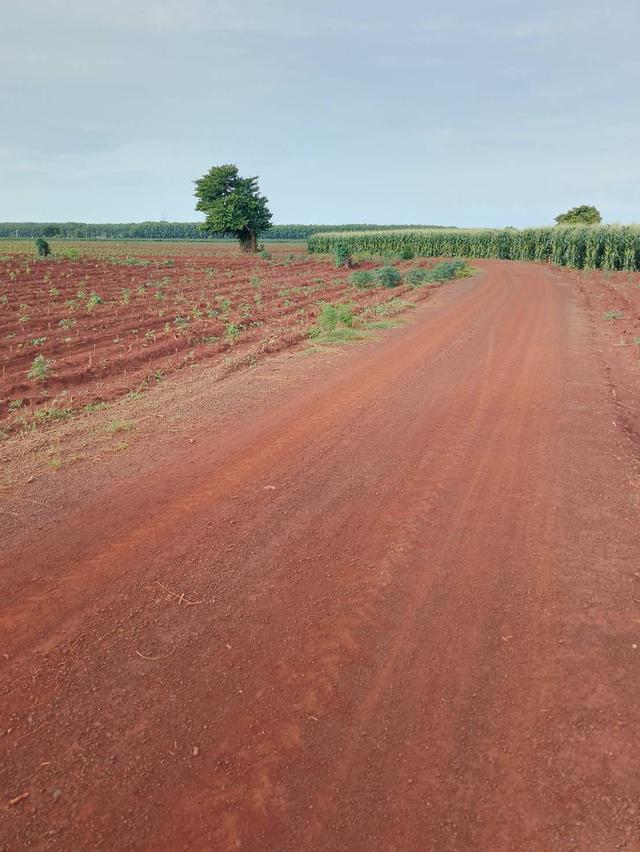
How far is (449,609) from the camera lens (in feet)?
13.7

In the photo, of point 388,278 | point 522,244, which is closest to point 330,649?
point 388,278

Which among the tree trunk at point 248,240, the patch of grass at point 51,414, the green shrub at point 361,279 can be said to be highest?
the tree trunk at point 248,240

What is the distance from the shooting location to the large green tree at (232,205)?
55406 millimetres

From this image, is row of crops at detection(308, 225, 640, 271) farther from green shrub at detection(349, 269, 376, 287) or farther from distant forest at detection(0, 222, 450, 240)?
distant forest at detection(0, 222, 450, 240)

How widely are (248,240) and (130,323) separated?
4441 cm

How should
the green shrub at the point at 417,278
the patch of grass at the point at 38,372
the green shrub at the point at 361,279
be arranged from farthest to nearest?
the green shrub at the point at 417,278 → the green shrub at the point at 361,279 → the patch of grass at the point at 38,372

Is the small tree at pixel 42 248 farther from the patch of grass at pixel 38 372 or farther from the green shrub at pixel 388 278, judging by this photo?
the patch of grass at pixel 38 372

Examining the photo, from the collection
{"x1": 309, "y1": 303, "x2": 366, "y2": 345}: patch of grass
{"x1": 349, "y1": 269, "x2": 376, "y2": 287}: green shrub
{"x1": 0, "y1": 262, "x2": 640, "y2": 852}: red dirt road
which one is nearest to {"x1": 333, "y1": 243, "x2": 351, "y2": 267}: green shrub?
{"x1": 349, "y1": 269, "x2": 376, "y2": 287}: green shrub

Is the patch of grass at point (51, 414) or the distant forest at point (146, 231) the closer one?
the patch of grass at point (51, 414)

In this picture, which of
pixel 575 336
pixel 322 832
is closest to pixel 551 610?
pixel 322 832

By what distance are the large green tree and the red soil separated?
27.3 meters

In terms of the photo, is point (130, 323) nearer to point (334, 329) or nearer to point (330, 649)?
point (334, 329)

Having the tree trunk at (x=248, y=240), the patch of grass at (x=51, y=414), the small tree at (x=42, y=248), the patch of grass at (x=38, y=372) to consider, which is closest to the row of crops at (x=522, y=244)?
the tree trunk at (x=248, y=240)

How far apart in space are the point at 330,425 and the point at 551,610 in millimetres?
4191
